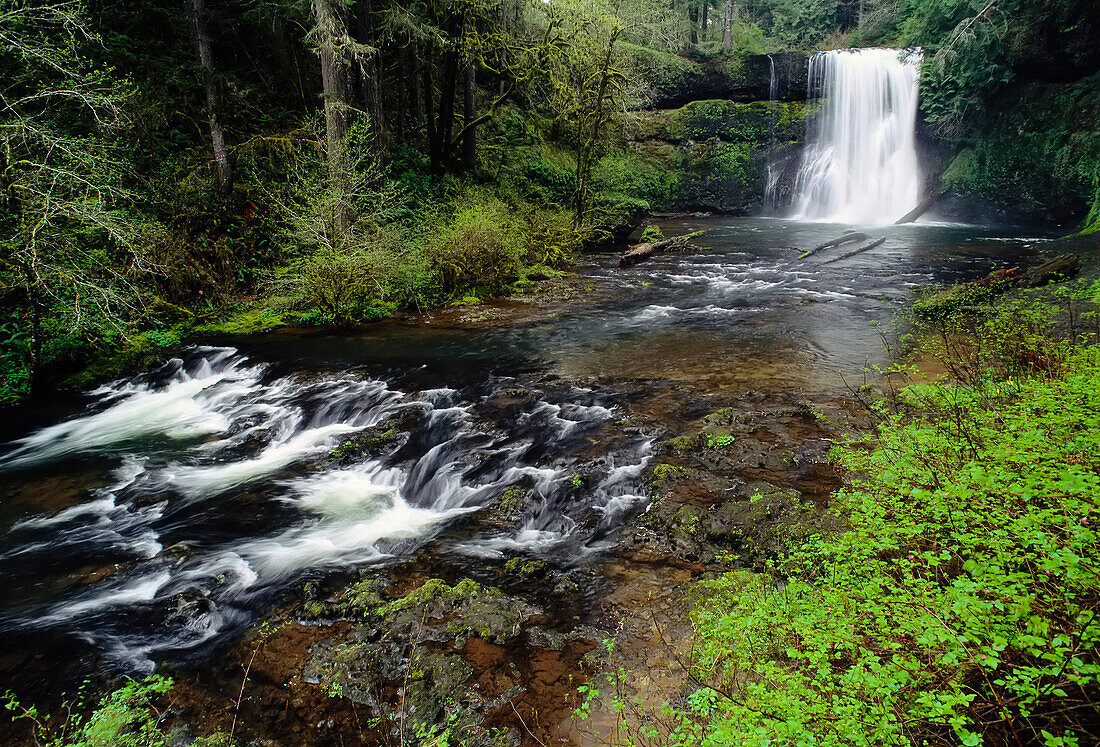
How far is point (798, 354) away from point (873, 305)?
13.1 feet

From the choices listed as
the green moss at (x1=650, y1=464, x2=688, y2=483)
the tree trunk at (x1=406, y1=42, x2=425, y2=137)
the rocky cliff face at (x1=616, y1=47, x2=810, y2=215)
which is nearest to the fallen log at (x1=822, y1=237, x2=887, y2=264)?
the rocky cliff face at (x1=616, y1=47, x2=810, y2=215)

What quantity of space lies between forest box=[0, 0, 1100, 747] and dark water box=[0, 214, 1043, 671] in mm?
56

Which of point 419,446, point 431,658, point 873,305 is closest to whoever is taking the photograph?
point 431,658

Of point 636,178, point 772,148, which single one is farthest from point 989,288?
point 772,148

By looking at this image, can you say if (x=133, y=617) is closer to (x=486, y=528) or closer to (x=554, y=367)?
(x=486, y=528)

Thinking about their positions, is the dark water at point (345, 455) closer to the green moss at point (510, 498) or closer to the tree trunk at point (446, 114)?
the green moss at point (510, 498)

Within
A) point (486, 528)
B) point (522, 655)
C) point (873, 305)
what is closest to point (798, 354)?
point (873, 305)

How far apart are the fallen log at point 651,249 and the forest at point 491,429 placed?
0.19 metres

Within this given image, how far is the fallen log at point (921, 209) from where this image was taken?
23.1 metres

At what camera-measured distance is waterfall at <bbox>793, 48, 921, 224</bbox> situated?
25.2 meters

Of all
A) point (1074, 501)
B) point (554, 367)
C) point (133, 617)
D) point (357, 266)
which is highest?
point (357, 266)

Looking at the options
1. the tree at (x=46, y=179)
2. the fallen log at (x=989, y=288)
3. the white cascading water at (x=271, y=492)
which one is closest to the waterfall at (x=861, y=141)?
the fallen log at (x=989, y=288)

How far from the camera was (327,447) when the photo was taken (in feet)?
24.1

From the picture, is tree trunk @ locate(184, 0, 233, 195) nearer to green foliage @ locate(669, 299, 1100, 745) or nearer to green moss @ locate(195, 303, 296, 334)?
green moss @ locate(195, 303, 296, 334)
